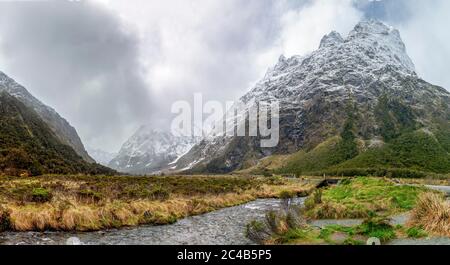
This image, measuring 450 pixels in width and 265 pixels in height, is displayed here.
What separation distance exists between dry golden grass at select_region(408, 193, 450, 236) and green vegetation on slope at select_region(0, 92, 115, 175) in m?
81.5

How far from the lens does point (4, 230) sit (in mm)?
23875

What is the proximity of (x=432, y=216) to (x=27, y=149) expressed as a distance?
121m

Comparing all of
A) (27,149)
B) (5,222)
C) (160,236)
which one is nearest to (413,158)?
(27,149)

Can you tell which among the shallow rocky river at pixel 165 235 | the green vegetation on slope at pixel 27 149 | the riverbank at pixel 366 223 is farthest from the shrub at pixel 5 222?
the green vegetation on slope at pixel 27 149

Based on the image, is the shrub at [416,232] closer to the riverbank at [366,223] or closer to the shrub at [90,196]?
the riverbank at [366,223]

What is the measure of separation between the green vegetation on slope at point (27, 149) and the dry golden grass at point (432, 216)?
8146 centimetres

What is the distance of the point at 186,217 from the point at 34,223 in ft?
43.2

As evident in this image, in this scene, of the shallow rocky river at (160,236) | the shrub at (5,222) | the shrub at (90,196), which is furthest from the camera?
the shrub at (90,196)

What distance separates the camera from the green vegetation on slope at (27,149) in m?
92.0

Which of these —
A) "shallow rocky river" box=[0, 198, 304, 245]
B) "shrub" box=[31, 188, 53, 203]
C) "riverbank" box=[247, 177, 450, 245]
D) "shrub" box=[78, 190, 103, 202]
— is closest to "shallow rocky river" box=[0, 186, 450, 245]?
"shallow rocky river" box=[0, 198, 304, 245]

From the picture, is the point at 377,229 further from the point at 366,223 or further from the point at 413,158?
the point at 413,158

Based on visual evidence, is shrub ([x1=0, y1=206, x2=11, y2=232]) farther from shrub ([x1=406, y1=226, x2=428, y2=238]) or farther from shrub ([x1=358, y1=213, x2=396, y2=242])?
shrub ([x1=406, y1=226, x2=428, y2=238])

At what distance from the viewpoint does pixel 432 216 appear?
59.8 feet
